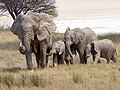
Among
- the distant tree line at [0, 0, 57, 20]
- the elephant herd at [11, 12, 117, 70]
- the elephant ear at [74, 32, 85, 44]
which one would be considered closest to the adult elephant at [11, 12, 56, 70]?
the elephant herd at [11, 12, 117, 70]

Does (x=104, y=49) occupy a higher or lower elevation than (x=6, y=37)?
higher

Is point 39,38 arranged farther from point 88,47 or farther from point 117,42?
point 117,42

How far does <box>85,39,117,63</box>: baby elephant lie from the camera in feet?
51.8

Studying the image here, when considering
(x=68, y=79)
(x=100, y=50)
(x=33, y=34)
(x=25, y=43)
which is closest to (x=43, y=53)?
(x=33, y=34)

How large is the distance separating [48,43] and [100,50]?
2.21 m

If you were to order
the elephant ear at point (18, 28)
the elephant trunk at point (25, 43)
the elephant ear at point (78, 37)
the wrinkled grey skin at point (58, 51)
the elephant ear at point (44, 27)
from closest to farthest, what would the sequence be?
the elephant trunk at point (25, 43) < the elephant ear at point (18, 28) < the elephant ear at point (44, 27) < the wrinkled grey skin at point (58, 51) < the elephant ear at point (78, 37)

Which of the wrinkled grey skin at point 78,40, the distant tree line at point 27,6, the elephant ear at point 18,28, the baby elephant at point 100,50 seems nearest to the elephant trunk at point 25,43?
the elephant ear at point 18,28

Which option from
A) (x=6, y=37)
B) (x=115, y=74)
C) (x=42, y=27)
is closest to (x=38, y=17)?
(x=42, y=27)

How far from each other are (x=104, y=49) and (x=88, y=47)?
0.67 meters

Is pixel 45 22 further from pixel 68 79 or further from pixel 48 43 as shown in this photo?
pixel 68 79

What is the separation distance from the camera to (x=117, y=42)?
2284 cm

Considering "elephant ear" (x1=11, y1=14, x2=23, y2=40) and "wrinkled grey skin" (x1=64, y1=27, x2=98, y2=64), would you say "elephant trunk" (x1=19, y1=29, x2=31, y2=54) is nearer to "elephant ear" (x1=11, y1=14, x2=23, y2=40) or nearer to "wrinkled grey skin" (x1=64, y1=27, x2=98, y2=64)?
"elephant ear" (x1=11, y1=14, x2=23, y2=40)

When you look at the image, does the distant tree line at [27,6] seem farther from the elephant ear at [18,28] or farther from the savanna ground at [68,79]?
the savanna ground at [68,79]

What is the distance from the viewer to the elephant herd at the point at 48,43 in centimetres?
1400
